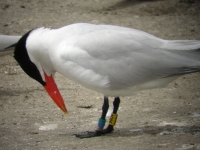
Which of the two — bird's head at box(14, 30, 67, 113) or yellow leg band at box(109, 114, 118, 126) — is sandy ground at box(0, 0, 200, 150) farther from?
bird's head at box(14, 30, 67, 113)

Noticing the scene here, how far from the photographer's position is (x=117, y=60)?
5273 mm

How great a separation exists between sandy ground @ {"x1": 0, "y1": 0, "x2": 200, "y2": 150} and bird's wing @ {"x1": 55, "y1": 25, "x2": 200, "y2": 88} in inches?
27.8

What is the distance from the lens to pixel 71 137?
558 cm

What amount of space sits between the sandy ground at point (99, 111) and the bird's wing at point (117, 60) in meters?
0.71

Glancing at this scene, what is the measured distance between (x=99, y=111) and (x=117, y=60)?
57.9 inches

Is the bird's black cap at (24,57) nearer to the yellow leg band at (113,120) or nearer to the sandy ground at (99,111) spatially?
the sandy ground at (99,111)

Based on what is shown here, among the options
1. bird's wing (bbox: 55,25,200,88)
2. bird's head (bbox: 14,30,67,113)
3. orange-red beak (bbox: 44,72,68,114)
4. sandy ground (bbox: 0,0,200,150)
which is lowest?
sandy ground (bbox: 0,0,200,150)

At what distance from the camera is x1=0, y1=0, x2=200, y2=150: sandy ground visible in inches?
206

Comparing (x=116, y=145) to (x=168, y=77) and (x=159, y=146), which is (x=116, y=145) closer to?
(x=159, y=146)

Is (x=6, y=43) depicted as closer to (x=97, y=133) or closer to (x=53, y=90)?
(x=53, y=90)

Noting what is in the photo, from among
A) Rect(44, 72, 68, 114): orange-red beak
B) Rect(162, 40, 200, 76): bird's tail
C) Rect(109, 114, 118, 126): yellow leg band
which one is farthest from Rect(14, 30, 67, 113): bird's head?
Rect(162, 40, 200, 76): bird's tail

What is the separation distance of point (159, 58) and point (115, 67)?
19.9 inches

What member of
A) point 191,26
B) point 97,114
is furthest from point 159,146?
point 191,26

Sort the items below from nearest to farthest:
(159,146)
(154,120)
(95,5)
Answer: (159,146) → (154,120) → (95,5)
